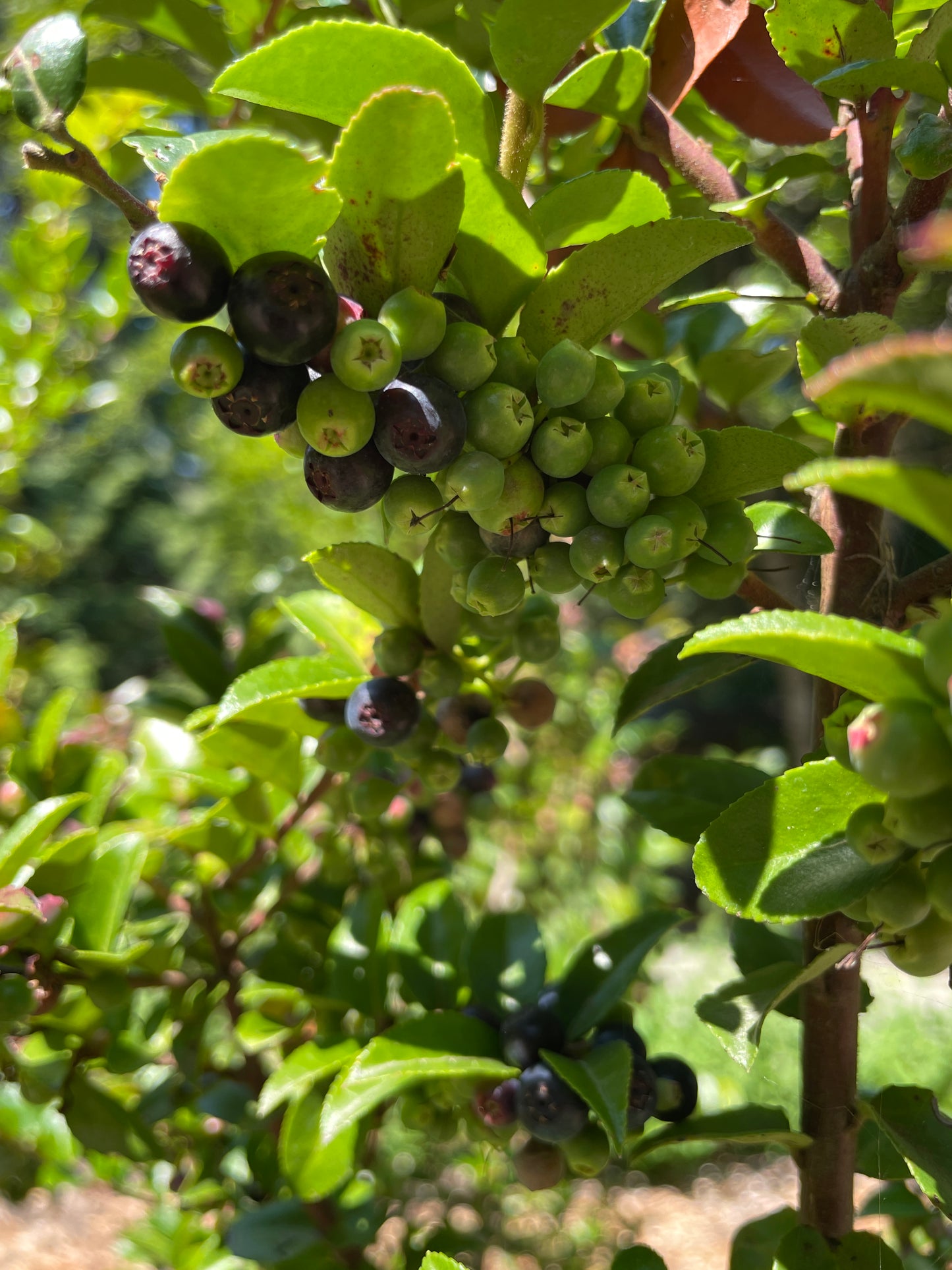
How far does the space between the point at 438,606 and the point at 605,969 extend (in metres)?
0.34

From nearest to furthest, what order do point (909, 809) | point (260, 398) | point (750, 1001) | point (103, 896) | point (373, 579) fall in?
point (909, 809) → point (260, 398) → point (750, 1001) → point (373, 579) → point (103, 896)

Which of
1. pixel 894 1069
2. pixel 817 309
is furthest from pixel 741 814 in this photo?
pixel 894 1069

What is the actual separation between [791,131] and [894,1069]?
3639 millimetres

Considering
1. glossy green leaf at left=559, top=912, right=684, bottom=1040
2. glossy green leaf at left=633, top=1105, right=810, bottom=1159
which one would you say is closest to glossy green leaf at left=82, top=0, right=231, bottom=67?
glossy green leaf at left=559, top=912, right=684, bottom=1040

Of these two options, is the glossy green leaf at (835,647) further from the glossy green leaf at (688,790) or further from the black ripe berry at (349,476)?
the glossy green leaf at (688,790)

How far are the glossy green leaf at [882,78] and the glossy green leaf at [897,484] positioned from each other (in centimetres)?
35

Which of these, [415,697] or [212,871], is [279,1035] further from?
[415,697]

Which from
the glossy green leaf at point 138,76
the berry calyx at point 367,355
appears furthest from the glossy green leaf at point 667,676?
the glossy green leaf at point 138,76

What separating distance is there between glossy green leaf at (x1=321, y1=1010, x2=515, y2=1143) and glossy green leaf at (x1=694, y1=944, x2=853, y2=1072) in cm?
16

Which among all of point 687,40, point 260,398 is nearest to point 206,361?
point 260,398

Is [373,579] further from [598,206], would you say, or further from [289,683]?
[598,206]

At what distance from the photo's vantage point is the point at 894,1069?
137 inches

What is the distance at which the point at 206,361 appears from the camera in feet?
1.50

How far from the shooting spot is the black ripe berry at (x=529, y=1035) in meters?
0.71
